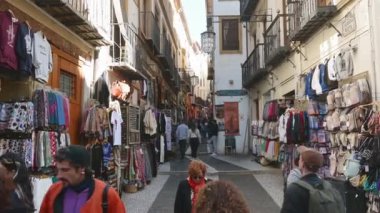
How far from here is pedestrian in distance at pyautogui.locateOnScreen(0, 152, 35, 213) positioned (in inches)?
135

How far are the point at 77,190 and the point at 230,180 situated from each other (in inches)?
305

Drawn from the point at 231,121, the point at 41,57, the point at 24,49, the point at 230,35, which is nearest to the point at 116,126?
the point at 41,57

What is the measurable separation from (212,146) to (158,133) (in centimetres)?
809

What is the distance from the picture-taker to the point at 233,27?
26953 millimetres

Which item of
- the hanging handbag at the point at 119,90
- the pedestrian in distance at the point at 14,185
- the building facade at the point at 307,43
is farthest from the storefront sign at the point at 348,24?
the pedestrian in distance at the point at 14,185

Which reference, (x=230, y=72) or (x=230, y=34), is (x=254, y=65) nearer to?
(x=230, y=72)

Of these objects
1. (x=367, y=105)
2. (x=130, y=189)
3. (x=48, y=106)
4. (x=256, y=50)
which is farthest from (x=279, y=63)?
(x=48, y=106)

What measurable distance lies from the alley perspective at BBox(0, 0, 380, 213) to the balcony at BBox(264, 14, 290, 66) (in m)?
0.07

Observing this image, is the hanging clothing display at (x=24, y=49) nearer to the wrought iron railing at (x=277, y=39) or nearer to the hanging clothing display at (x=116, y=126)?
the hanging clothing display at (x=116, y=126)

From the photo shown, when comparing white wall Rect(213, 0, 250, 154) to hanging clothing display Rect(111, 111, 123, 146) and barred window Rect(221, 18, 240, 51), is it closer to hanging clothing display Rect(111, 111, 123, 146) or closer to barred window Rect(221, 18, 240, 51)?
barred window Rect(221, 18, 240, 51)

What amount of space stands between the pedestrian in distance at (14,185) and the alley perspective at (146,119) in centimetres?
1

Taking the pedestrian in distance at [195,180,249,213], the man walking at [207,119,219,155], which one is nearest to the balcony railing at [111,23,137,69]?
the pedestrian in distance at [195,180,249,213]

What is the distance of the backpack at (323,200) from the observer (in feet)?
13.6

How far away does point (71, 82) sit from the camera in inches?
401
